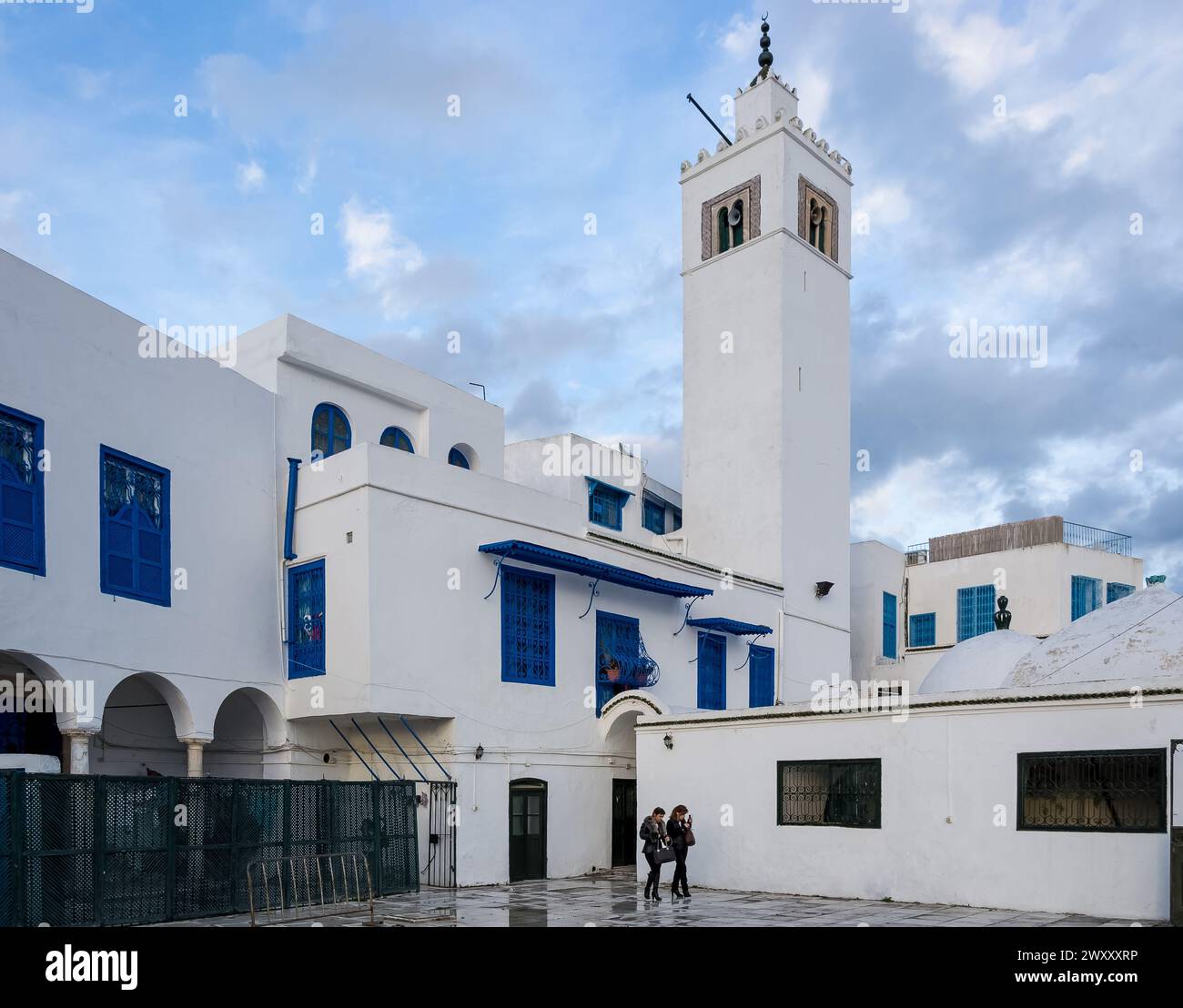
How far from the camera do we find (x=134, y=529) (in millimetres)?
15414

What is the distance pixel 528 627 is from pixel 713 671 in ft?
18.1

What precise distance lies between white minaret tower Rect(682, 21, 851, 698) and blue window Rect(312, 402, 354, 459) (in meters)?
9.41

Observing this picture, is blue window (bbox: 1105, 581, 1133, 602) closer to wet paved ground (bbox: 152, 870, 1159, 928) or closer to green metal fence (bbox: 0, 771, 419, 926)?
→ wet paved ground (bbox: 152, 870, 1159, 928)

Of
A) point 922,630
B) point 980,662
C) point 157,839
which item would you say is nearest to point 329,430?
point 157,839

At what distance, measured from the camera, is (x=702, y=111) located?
2769 cm

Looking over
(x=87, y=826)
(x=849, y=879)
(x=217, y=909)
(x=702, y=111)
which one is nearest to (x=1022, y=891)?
(x=849, y=879)

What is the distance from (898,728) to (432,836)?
7220mm

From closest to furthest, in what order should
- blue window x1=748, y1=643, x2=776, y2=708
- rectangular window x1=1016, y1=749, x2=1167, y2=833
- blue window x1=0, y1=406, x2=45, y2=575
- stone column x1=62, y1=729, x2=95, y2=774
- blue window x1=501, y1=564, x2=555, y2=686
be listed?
rectangular window x1=1016, y1=749, x2=1167, y2=833
blue window x1=0, y1=406, x2=45, y2=575
stone column x1=62, y1=729, x2=95, y2=774
blue window x1=501, y1=564, x2=555, y2=686
blue window x1=748, y1=643, x2=776, y2=708

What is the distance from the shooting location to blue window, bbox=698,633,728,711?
22.7 meters

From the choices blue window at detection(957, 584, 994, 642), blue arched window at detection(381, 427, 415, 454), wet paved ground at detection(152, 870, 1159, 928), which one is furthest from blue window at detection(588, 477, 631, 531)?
wet paved ground at detection(152, 870, 1159, 928)

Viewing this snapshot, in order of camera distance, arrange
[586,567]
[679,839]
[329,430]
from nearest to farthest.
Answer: [679,839]
[586,567]
[329,430]

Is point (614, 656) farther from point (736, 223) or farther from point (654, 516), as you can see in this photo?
point (654, 516)

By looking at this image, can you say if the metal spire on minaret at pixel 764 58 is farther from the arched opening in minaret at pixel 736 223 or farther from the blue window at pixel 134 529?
the blue window at pixel 134 529
